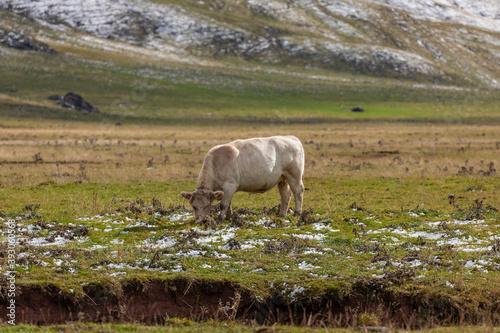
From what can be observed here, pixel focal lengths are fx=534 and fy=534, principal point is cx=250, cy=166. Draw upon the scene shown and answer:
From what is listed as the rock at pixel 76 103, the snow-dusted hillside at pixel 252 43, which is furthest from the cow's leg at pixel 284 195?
the snow-dusted hillside at pixel 252 43

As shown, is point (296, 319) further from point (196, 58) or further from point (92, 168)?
point (196, 58)

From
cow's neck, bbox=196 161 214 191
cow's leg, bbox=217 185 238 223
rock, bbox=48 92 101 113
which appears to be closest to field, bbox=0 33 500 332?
cow's leg, bbox=217 185 238 223

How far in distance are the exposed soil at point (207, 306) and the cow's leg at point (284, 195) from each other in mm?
6840

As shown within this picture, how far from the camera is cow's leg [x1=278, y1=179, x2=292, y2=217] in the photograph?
17.1 meters

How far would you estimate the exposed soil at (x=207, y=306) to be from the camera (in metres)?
9.57

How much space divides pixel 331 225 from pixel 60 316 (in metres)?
7.96

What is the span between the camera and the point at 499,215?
51.9 feet

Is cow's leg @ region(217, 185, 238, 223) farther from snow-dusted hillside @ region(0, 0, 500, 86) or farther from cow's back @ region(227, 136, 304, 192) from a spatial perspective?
snow-dusted hillside @ region(0, 0, 500, 86)

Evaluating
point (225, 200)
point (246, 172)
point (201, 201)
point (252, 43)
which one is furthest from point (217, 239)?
point (252, 43)

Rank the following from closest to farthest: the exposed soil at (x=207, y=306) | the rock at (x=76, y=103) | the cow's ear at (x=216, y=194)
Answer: the exposed soil at (x=207, y=306)
the cow's ear at (x=216, y=194)
the rock at (x=76, y=103)

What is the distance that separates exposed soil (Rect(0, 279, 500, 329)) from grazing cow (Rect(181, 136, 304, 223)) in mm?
4879

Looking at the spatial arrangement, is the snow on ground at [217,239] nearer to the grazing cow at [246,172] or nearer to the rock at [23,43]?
the grazing cow at [246,172]

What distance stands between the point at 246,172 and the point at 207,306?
6453 millimetres

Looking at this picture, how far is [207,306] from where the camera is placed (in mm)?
10234
